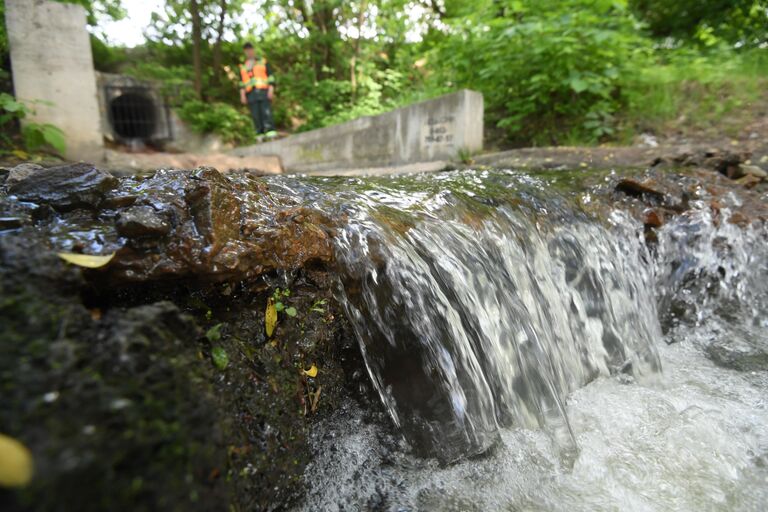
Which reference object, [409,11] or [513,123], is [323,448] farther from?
[409,11]

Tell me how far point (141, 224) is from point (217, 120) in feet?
37.4

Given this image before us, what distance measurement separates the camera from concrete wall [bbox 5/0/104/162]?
5.75 meters

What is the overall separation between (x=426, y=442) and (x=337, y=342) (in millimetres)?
517

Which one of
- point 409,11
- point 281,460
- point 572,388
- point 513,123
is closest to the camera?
point 281,460

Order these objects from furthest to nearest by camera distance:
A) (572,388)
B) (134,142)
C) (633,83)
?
(134,142) < (633,83) < (572,388)

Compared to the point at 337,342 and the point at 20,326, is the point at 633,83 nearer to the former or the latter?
the point at 337,342

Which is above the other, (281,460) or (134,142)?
(134,142)

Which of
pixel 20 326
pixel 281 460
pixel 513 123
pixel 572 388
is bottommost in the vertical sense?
pixel 572 388

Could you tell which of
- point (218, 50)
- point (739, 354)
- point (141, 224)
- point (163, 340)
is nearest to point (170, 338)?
point (163, 340)

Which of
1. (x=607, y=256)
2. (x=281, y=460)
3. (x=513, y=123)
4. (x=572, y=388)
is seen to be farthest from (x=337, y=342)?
(x=513, y=123)

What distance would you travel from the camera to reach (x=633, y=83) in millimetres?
5770

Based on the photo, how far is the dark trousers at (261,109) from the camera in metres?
9.41

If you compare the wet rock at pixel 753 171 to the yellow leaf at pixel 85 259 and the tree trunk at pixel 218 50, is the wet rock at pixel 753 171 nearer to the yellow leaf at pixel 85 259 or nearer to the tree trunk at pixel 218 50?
the yellow leaf at pixel 85 259

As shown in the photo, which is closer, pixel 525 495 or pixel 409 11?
pixel 525 495
